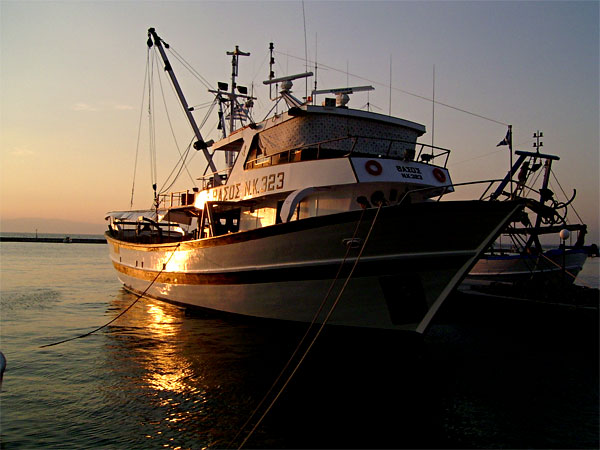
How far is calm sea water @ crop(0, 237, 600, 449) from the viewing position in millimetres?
6246

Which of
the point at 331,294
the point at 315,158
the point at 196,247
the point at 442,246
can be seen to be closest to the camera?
the point at 442,246

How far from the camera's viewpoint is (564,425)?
675cm

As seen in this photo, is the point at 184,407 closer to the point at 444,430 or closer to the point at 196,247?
the point at 444,430

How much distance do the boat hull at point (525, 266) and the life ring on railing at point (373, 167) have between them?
1369 cm

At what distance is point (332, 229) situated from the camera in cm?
878

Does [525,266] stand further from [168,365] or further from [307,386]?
[168,365]

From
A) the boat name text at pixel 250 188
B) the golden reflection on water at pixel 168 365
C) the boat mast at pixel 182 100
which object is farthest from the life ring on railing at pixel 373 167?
the boat mast at pixel 182 100

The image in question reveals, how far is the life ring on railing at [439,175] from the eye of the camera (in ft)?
37.1

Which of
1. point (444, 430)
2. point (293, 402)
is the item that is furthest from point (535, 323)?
point (293, 402)

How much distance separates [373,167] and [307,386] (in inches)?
206

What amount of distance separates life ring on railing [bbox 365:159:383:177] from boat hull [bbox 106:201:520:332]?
2.11 metres

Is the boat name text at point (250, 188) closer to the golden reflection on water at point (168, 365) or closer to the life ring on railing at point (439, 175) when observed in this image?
the life ring on railing at point (439, 175)

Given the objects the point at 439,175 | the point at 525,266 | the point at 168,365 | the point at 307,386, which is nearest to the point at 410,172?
the point at 439,175

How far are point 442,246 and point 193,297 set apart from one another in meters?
8.18
